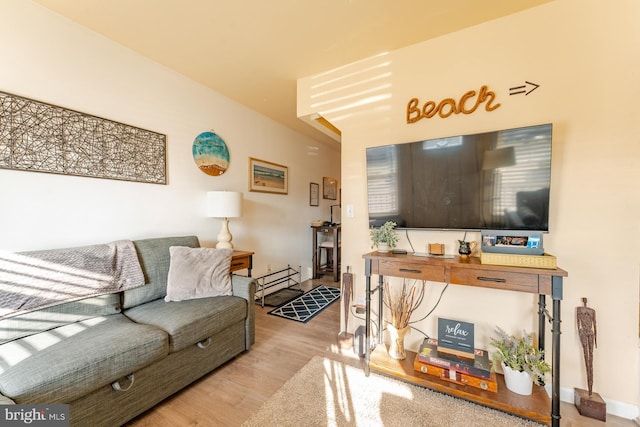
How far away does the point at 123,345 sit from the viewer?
133cm

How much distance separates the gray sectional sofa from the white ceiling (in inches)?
64.8

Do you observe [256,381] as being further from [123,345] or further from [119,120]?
[119,120]

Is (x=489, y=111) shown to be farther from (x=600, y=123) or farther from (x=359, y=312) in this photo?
(x=359, y=312)

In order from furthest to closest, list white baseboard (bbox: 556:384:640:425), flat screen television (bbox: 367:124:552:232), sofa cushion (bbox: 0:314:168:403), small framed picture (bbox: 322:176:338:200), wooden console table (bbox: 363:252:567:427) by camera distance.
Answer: small framed picture (bbox: 322:176:338:200)
flat screen television (bbox: 367:124:552:232)
white baseboard (bbox: 556:384:640:425)
wooden console table (bbox: 363:252:567:427)
sofa cushion (bbox: 0:314:168:403)

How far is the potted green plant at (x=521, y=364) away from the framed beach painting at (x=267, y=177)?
2949 mm

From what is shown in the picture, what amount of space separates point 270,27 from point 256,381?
2.54 metres

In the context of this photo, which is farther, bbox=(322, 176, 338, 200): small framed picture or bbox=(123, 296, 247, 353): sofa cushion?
bbox=(322, 176, 338, 200): small framed picture

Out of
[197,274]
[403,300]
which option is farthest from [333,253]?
[197,274]

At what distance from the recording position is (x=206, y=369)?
5.81 ft

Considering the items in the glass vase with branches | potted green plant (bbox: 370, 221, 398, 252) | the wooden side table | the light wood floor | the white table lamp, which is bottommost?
the light wood floor

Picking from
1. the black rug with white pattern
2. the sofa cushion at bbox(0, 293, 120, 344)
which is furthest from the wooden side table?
the sofa cushion at bbox(0, 293, 120, 344)

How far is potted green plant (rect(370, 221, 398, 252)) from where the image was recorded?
6.29 ft

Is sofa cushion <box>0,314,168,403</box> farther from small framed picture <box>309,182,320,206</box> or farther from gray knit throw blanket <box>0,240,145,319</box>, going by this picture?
small framed picture <box>309,182,320,206</box>

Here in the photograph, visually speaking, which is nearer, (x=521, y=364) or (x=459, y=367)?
(x=521, y=364)
